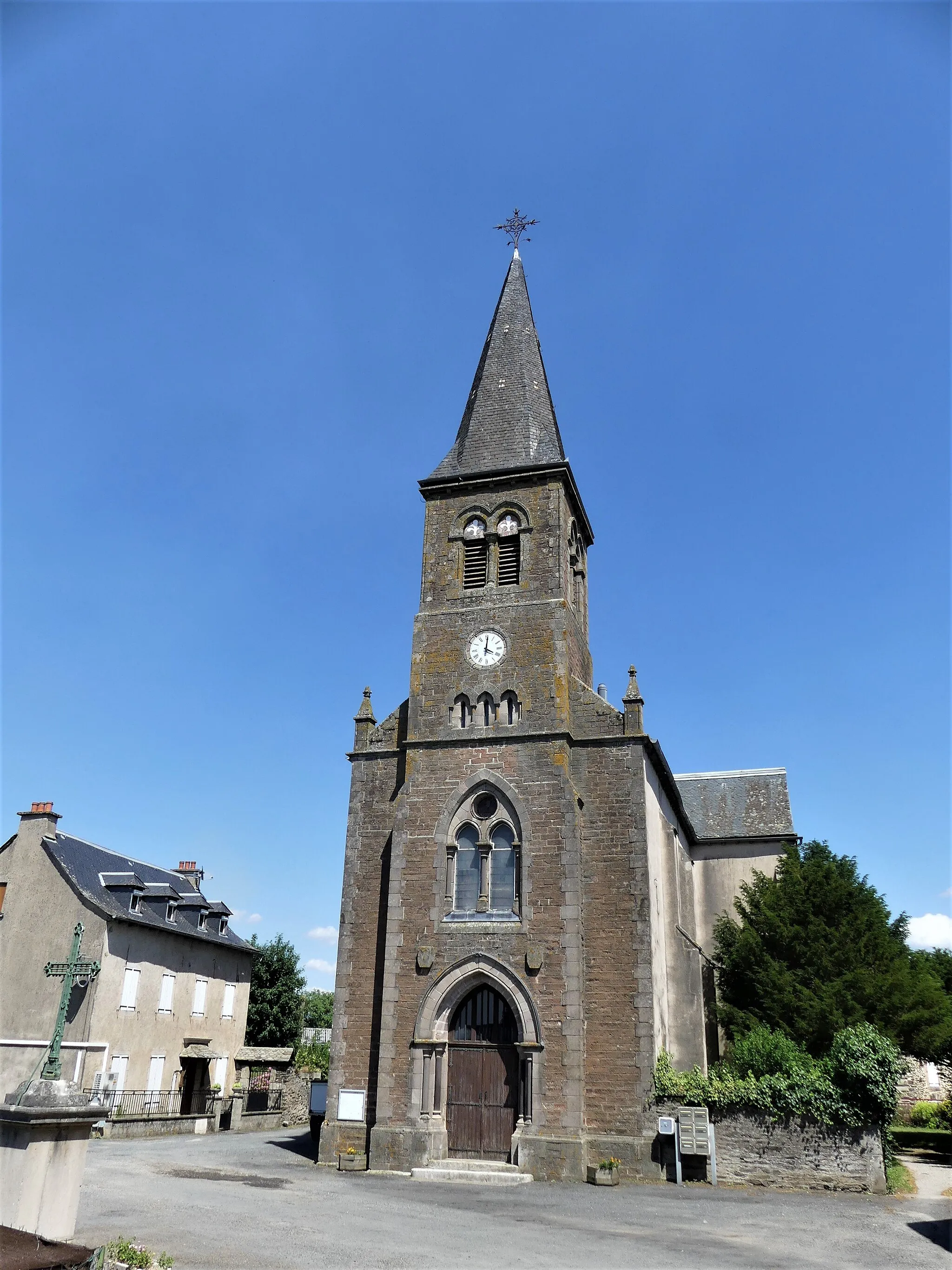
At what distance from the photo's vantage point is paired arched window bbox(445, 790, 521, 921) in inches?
784

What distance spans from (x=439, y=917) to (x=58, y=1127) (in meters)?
13.8

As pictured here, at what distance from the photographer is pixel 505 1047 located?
1903 cm

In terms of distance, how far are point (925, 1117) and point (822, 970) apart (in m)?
15.9

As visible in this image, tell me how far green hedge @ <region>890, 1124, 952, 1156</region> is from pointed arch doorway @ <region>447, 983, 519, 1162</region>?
1394cm

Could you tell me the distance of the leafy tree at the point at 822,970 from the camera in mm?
21672

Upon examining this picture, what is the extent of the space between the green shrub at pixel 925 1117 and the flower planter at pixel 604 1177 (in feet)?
70.0

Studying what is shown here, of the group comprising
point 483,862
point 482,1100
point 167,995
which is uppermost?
point 483,862

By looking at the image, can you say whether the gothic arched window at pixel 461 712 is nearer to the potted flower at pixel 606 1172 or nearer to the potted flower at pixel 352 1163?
the potted flower at pixel 352 1163

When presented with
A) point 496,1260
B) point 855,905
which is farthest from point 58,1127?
point 855,905

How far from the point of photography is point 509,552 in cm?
2373

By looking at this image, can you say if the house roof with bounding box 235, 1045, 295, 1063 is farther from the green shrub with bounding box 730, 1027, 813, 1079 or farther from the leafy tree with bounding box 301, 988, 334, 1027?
the leafy tree with bounding box 301, 988, 334, 1027

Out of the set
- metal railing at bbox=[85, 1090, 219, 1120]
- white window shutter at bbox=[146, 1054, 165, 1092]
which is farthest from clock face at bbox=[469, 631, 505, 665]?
white window shutter at bbox=[146, 1054, 165, 1092]

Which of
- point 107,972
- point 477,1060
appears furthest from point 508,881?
point 107,972

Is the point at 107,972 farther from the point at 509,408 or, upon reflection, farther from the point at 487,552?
the point at 509,408
